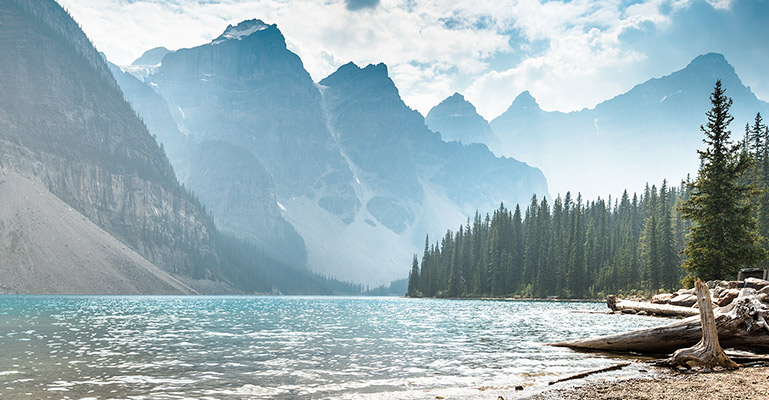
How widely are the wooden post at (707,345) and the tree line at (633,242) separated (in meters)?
30.2

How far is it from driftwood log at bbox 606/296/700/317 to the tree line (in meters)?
5.24

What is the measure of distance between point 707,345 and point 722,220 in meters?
33.4

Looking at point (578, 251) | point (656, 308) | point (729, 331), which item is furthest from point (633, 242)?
point (729, 331)

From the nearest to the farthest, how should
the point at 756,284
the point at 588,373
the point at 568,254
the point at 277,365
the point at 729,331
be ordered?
the point at 588,373
the point at 729,331
the point at 277,365
the point at 756,284
the point at 568,254

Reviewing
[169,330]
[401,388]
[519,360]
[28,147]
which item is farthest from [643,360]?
[28,147]

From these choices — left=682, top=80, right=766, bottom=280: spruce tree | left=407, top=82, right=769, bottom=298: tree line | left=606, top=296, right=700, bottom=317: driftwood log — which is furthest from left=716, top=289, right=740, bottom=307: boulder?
left=682, top=80, right=766, bottom=280: spruce tree

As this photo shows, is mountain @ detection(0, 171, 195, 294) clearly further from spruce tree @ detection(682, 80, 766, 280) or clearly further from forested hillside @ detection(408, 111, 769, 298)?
spruce tree @ detection(682, 80, 766, 280)

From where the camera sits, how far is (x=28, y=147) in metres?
193

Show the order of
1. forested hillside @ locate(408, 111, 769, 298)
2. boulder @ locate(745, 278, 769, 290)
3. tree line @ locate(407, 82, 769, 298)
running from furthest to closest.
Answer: forested hillside @ locate(408, 111, 769, 298) → tree line @ locate(407, 82, 769, 298) → boulder @ locate(745, 278, 769, 290)

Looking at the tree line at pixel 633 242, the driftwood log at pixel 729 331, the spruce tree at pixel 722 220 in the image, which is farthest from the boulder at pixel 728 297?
the spruce tree at pixel 722 220

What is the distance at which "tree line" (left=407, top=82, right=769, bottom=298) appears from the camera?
145 feet

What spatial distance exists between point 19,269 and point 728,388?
6240 inches

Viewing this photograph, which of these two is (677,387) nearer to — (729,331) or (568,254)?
(729,331)

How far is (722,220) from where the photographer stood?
43812 mm
